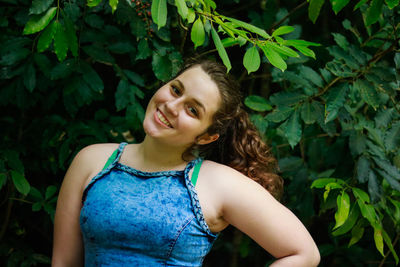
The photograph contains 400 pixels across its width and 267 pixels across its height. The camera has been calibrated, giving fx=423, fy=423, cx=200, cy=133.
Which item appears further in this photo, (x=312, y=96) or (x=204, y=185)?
(x=312, y=96)

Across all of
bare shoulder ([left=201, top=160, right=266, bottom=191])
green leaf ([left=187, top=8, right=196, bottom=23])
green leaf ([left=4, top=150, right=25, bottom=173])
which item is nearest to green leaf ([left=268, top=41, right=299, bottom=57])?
green leaf ([left=187, top=8, right=196, bottom=23])

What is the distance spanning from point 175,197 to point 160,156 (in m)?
0.14

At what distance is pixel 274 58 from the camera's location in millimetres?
1130

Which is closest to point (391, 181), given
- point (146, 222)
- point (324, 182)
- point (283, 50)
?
point (324, 182)

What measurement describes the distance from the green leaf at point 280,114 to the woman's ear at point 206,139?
0.42m

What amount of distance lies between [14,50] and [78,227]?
0.76 meters

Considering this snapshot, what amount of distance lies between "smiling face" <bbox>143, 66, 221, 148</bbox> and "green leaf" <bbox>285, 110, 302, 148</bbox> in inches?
18.0

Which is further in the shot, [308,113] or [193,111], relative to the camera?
[308,113]

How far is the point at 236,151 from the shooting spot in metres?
1.32

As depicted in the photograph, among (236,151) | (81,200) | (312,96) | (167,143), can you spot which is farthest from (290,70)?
(81,200)

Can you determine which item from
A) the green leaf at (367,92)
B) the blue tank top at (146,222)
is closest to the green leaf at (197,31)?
the blue tank top at (146,222)

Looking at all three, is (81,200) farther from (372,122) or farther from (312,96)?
(372,122)

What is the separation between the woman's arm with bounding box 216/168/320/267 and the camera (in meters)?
1.09

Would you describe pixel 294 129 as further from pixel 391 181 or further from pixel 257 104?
pixel 391 181
